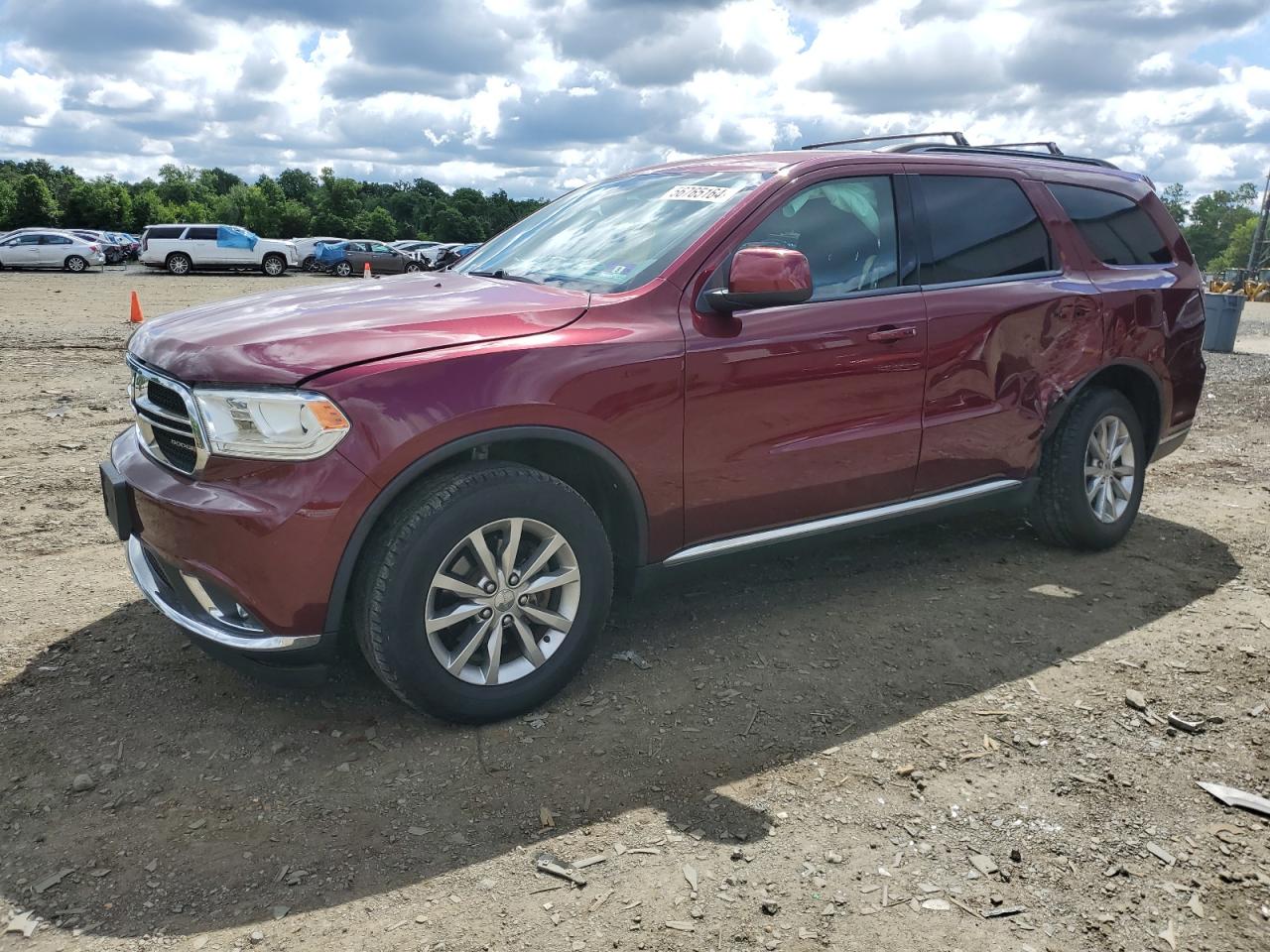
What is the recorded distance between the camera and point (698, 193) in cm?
412

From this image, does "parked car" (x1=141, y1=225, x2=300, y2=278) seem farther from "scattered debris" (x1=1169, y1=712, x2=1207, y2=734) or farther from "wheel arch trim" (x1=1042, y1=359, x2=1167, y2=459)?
"scattered debris" (x1=1169, y1=712, x2=1207, y2=734)

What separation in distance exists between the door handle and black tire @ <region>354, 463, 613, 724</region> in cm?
140

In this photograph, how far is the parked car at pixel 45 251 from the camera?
3272 cm

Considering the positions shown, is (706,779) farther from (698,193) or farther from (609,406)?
(698,193)

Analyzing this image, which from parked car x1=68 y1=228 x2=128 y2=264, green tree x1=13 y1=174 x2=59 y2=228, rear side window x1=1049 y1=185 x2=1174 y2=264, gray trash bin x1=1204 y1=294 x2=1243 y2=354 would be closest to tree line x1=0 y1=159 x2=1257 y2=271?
green tree x1=13 y1=174 x2=59 y2=228

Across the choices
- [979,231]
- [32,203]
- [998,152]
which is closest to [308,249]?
[32,203]

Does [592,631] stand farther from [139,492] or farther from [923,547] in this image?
[923,547]

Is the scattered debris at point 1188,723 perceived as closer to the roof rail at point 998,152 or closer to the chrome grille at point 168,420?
the roof rail at point 998,152

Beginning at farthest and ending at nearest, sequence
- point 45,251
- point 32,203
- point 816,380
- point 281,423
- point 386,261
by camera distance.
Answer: point 32,203 < point 386,261 < point 45,251 < point 816,380 < point 281,423

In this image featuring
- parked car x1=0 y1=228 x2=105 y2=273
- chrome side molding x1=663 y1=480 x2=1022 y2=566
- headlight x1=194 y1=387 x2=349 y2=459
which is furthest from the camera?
parked car x1=0 y1=228 x2=105 y2=273

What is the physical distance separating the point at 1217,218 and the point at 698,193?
18210cm

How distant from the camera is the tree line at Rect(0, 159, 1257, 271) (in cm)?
6631

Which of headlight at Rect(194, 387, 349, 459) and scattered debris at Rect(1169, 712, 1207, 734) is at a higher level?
headlight at Rect(194, 387, 349, 459)

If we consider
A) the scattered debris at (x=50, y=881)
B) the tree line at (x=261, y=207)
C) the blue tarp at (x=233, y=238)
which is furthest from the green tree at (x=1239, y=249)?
the scattered debris at (x=50, y=881)
